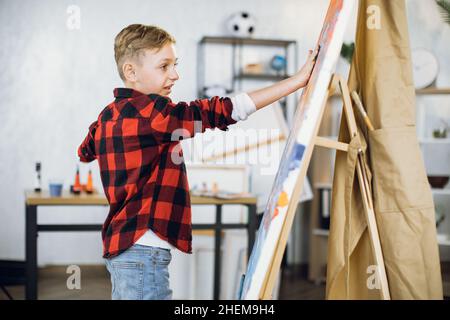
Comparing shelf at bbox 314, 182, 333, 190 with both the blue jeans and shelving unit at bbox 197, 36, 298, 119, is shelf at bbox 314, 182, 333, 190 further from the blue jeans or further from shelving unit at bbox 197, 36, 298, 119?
the blue jeans

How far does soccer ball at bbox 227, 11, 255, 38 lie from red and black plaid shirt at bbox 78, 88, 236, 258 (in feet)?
9.46

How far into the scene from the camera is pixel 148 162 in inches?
57.1

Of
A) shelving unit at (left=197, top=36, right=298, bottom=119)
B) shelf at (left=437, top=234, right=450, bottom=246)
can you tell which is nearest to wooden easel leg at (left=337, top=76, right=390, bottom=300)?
shelf at (left=437, top=234, right=450, bottom=246)

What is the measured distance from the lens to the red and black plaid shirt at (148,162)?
1.39m

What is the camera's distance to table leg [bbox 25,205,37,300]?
267 centimetres

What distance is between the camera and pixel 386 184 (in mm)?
1518

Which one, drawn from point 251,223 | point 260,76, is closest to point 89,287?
point 251,223

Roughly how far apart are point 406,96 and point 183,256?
1754 millimetres

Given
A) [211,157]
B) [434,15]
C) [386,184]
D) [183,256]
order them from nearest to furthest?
[386,184] → [183,256] → [211,157] → [434,15]

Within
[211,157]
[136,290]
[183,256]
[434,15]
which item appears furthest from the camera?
[434,15]

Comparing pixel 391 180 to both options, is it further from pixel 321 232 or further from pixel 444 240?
pixel 321 232
